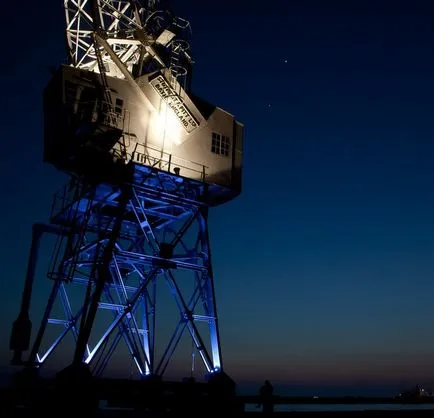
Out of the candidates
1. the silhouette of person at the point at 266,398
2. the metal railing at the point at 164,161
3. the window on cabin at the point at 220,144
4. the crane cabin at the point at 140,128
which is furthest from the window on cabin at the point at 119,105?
the silhouette of person at the point at 266,398

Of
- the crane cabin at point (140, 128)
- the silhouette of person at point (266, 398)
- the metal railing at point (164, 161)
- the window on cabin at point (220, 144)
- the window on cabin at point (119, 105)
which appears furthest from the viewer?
the window on cabin at point (220, 144)

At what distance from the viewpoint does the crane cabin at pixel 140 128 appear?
2362cm

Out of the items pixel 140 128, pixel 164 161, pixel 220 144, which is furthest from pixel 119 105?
pixel 220 144

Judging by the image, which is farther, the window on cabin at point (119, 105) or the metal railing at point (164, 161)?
the window on cabin at point (119, 105)

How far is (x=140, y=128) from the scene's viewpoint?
2533 cm

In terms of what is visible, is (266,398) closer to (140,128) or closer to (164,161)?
(164,161)

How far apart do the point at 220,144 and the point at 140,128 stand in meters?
4.66

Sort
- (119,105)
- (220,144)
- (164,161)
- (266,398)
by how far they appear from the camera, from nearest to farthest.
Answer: (266,398), (119,105), (164,161), (220,144)

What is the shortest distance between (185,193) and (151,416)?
1162cm

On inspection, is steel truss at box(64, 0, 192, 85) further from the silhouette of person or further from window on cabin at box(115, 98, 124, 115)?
the silhouette of person

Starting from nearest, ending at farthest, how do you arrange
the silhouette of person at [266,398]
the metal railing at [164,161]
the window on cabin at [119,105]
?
1. the silhouette of person at [266,398]
2. the metal railing at [164,161]
3. the window on cabin at [119,105]

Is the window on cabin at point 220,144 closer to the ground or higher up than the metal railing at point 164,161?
higher up

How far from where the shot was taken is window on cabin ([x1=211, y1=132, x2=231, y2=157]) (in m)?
27.5

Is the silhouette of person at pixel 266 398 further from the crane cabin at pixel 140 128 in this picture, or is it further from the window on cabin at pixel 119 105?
the window on cabin at pixel 119 105
